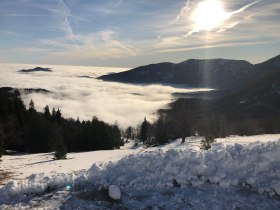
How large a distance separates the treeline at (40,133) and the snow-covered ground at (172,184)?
41030mm

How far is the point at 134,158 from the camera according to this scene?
608 inches

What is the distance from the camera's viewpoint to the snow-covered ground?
42.9 feet

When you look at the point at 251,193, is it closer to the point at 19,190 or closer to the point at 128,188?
the point at 128,188

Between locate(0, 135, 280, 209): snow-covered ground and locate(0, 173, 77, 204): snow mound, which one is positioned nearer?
locate(0, 135, 280, 209): snow-covered ground

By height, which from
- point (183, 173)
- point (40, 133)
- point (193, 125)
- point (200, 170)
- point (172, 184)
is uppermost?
point (200, 170)

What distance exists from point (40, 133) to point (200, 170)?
53.8 meters

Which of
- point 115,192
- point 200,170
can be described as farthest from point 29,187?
point 200,170

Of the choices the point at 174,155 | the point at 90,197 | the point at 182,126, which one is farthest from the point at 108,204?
the point at 182,126

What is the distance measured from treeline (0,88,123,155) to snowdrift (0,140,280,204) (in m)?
40.8

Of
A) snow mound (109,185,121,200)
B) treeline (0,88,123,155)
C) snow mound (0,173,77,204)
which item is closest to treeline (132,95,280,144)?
treeline (0,88,123,155)

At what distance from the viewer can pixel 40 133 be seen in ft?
210

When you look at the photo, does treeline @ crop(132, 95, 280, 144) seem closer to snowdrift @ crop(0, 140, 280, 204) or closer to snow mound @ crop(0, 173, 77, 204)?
snowdrift @ crop(0, 140, 280, 204)

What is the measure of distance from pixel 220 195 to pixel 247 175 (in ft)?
4.77

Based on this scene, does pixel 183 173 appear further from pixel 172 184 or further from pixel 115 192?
pixel 115 192
